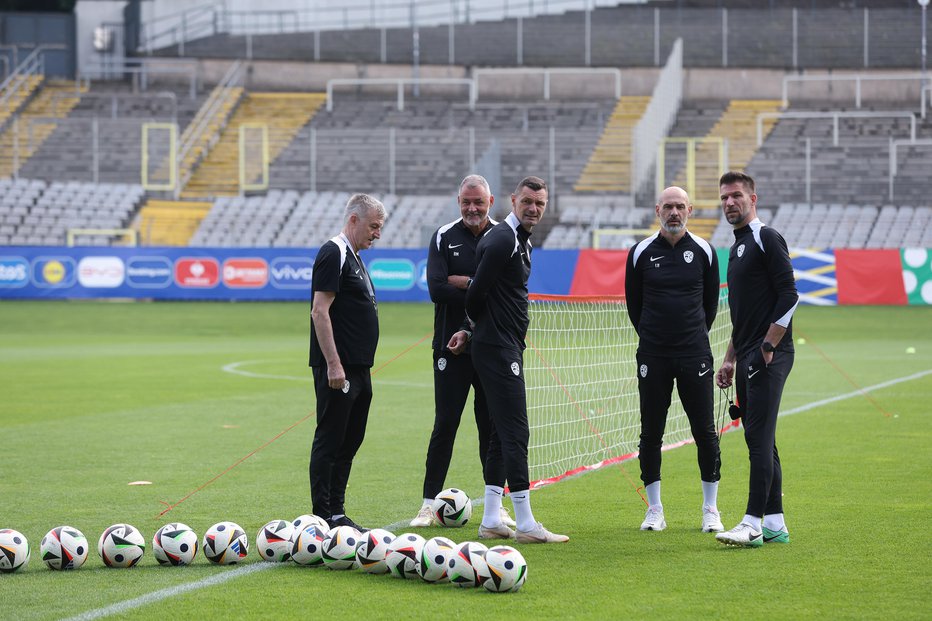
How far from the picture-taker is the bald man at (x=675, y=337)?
837 cm

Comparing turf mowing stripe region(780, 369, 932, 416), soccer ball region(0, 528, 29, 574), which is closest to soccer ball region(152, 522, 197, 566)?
soccer ball region(0, 528, 29, 574)

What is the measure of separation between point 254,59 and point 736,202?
43.8 meters

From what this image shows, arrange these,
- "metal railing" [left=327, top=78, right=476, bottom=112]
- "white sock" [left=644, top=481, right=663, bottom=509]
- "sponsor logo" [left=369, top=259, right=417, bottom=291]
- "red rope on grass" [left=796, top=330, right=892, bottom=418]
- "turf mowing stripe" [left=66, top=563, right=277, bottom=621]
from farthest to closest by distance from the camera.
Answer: "metal railing" [left=327, top=78, right=476, bottom=112] → "sponsor logo" [left=369, top=259, right=417, bottom=291] → "red rope on grass" [left=796, top=330, right=892, bottom=418] → "white sock" [left=644, top=481, right=663, bottom=509] → "turf mowing stripe" [left=66, top=563, right=277, bottom=621]

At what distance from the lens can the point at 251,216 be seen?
4031 cm

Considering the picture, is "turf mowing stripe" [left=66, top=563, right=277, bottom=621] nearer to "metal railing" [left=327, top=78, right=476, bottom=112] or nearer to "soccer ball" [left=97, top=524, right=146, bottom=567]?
"soccer ball" [left=97, top=524, right=146, bottom=567]

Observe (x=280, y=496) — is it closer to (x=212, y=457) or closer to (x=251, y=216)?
(x=212, y=457)

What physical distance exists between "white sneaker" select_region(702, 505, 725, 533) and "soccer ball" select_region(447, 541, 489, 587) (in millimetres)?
2029

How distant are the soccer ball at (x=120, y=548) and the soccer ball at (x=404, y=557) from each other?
1.46m

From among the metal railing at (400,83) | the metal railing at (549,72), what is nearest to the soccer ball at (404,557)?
the metal railing at (400,83)

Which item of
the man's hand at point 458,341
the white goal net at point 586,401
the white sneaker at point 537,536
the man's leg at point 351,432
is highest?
the man's hand at point 458,341

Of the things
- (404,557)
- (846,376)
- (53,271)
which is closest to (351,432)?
(404,557)

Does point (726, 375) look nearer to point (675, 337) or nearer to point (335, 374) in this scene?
point (675, 337)

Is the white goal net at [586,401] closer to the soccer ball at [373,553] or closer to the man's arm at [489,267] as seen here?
the man's arm at [489,267]

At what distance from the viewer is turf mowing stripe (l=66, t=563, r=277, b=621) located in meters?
Result: 6.23
